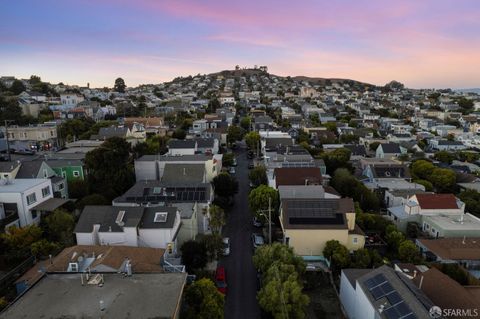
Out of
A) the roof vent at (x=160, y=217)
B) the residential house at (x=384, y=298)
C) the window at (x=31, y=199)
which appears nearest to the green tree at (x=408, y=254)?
the residential house at (x=384, y=298)

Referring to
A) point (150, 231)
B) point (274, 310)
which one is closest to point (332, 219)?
point (274, 310)

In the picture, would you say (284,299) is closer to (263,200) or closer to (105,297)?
(105,297)

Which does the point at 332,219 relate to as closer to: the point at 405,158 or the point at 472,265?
the point at 472,265

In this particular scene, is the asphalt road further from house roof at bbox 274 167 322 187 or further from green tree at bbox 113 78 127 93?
green tree at bbox 113 78 127 93

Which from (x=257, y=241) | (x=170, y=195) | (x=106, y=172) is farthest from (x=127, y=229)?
(x=106, y=172)

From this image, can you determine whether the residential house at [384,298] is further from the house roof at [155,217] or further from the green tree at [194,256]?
the house roof at [155,217]
